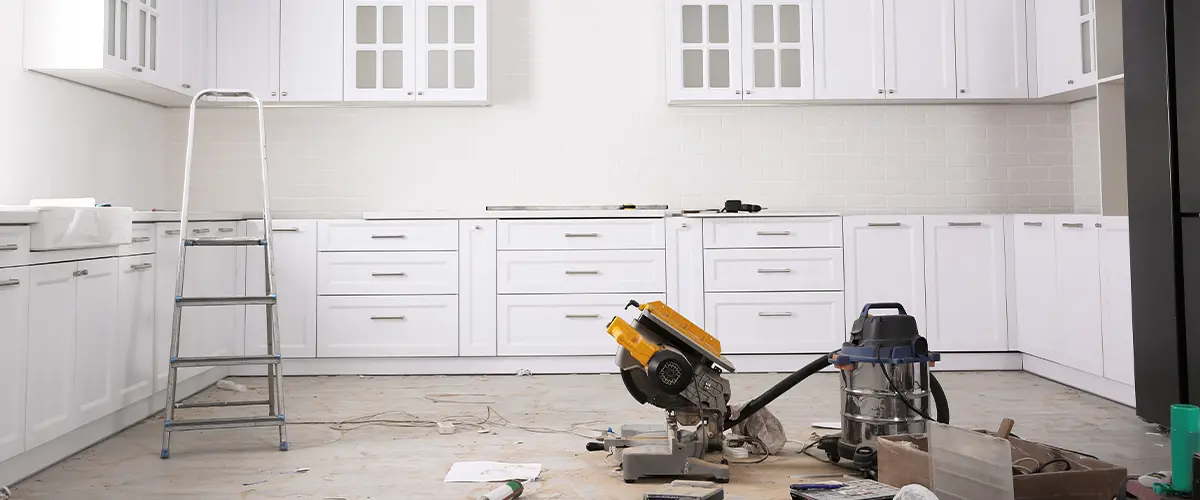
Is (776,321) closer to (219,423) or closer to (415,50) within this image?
(415,50)

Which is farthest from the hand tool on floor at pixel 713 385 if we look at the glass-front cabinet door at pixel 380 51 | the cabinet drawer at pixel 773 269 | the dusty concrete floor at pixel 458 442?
the glass-front cabinet door at pixel 380 51

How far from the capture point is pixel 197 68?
16.2 ft

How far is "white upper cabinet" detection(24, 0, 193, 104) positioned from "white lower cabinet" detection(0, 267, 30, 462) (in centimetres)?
164

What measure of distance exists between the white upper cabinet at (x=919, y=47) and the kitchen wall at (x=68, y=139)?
440cm

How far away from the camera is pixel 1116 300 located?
3.83 m

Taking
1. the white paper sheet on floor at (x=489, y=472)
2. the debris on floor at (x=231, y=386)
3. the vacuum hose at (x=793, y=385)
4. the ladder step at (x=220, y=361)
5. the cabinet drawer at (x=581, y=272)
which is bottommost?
the white paper sheet on floor at (x=489, y=472)

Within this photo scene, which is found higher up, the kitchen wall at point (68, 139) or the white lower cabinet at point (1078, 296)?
the kitchen wall at point (68, 139)

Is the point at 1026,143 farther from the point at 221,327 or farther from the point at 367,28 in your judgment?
the point at 221,327

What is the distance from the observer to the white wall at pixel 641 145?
5.37m

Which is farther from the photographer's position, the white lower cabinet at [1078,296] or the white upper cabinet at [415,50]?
the white upper cabinet at [415,50]

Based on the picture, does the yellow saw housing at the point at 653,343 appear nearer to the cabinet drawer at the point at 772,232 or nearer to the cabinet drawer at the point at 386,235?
the cabinet drawer at the point at 772,232

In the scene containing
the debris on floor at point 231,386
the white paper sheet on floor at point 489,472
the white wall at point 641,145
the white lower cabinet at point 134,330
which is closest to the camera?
the white paper sheet on floor at point 489,472

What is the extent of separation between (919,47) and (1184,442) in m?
3.32

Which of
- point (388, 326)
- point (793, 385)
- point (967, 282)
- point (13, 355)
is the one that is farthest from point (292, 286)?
point (967, 282)
